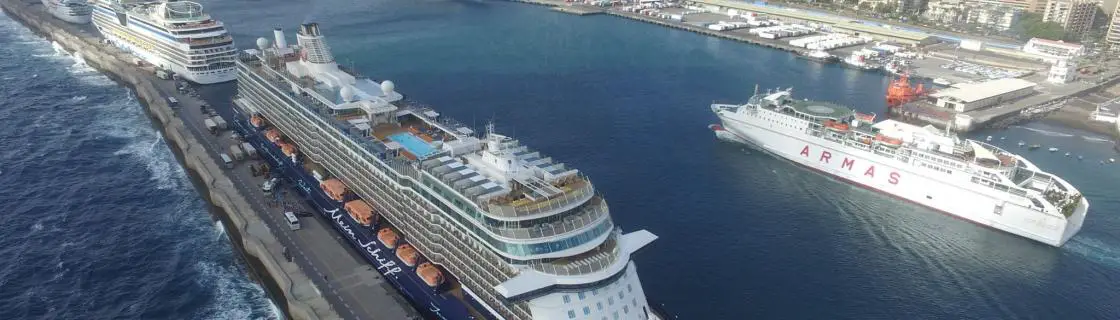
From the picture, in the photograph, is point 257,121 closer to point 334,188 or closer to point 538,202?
point 334,188

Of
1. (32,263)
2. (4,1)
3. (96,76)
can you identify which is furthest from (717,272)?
(4,1)

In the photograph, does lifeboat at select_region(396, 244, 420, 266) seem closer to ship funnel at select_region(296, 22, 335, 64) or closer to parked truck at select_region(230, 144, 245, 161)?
ship funnel at select_region(296, 22, 335, 64)

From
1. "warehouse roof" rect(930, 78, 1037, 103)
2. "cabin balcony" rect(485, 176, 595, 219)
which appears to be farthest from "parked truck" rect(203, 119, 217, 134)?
"warehouse roof" rect(930, 78, 1037, 103)

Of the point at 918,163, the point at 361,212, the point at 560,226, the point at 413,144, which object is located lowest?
the point at 361,212

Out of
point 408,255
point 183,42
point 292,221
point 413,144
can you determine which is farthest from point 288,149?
point 183,42

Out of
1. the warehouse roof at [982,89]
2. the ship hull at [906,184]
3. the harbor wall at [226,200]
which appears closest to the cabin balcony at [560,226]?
the harbor wall at [226,200]

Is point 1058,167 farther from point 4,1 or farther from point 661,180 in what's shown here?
point 4,1

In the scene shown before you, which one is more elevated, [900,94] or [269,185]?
[900,94]
